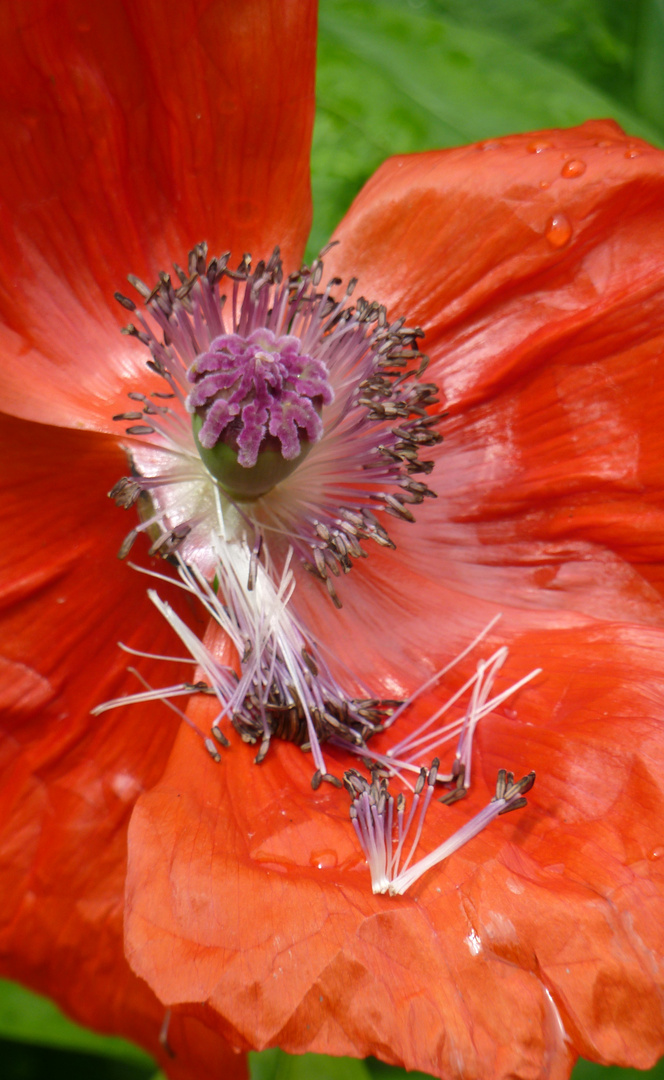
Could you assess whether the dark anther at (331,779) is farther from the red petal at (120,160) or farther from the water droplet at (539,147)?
the water droplet at (539,147)

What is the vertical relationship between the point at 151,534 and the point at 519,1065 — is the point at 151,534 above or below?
above

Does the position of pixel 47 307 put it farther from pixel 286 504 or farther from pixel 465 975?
pixel 465 975

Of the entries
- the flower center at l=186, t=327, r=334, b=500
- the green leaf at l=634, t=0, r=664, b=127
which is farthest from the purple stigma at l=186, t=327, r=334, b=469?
the green leaf at l=634, t=0, r=664, b=127

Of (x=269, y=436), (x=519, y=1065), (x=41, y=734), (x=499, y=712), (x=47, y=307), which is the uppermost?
(x=47, y=307)

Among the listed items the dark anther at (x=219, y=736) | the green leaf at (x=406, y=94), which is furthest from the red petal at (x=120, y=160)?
the dark anther at (x=219, y=736)

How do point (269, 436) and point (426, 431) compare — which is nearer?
point (269, 436)

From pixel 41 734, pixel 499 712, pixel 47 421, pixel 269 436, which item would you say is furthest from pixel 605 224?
pixel 41 734

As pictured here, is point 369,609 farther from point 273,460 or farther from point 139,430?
point 139,430
